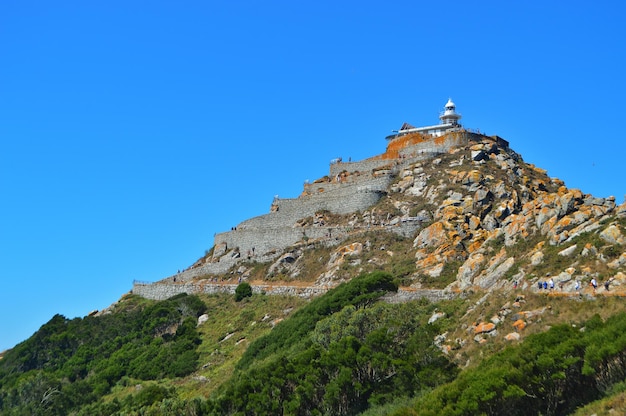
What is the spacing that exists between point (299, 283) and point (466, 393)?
30601 mm

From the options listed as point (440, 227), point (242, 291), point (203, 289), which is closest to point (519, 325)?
point (440, 227)

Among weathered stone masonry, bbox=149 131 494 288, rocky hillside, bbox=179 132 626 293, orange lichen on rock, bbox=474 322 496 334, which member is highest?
weathered stone masonry, bbox=149 131 494 288

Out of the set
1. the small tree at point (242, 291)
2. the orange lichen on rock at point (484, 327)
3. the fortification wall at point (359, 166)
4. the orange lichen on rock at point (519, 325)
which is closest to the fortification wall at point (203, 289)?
the small tree at point (242, 291)

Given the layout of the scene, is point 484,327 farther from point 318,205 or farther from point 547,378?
point 318,205

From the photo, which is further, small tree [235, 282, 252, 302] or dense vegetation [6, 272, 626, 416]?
small tree [235, 282, 252, 302]

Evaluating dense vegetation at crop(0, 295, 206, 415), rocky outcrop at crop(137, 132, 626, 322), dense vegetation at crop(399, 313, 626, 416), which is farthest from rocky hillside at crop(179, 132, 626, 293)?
dense vegetation at crop(0, 295, 206, 415)

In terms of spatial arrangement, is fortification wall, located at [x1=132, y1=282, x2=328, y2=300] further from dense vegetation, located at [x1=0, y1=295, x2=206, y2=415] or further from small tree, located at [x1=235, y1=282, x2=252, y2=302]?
dense vegetation, located at [x1=0, y1=295, x2=206, y2=415]

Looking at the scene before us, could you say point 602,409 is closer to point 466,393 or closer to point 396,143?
point 466,393

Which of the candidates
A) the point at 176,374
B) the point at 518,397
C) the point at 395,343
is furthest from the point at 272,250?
the point at 518,397

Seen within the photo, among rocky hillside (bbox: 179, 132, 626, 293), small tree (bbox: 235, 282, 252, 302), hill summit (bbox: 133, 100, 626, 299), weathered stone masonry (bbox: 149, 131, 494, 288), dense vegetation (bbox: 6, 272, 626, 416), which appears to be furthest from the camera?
weathered stone masonry (bbox: 149, 131, 494, 288)

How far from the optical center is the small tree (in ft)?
188

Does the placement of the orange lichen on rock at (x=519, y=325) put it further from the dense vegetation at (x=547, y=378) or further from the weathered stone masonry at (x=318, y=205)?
the weathered stone masonry at (x=318, y=205)

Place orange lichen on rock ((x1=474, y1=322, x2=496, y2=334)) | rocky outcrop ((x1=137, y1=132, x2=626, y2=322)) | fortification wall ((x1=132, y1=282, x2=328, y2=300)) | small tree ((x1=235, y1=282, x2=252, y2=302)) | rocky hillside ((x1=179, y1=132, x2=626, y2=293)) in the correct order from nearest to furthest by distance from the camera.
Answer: orange lichen on rock ((x1=474, y1=322, x2=496, y2=334)), rocky hillside ((x1=179, y1=132, x2=626, y2=293)), rocky outcrop ((x1=137, y1=132, x2=626, y2=322)), fortification wall ((x1=132, y1=282, x2=328, y2=300)), small tree ((x1=235, y1=282, x2=252, y2=302))

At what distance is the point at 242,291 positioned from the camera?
5750cm
